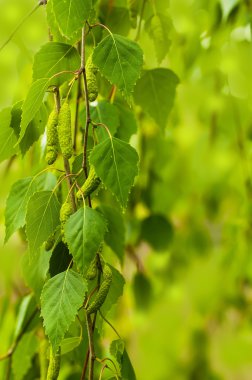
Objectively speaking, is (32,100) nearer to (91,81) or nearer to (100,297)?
(91,81)

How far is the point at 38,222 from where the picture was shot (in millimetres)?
568

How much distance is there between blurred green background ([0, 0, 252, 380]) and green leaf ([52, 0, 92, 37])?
25 centimetres

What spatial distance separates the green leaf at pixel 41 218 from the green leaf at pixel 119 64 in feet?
0.31

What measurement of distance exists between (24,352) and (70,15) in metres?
0.50

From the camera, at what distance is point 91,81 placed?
569 millimetres

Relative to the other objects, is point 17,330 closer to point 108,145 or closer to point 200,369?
point 200,369

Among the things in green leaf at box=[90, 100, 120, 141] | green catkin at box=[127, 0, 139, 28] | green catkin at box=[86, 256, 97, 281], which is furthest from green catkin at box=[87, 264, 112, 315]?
green catkin at box=[127, 0, 139, 28]

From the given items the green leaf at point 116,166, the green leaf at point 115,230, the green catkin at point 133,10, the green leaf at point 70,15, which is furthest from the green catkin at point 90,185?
the green catkin at point 133,10

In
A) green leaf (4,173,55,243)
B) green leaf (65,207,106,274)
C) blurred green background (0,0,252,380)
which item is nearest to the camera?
green leaf (65,207,106,274)

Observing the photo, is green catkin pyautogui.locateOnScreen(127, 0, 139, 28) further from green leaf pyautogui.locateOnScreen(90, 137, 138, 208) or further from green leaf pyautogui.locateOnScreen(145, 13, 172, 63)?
green leaf pyautogui.locateOnScreen(90, 137, 138, 208)

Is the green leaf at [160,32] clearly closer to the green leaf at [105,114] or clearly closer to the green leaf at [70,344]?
the green leaf at [105,114]

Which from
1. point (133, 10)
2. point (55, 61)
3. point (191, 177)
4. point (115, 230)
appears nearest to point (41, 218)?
point (55, 61)

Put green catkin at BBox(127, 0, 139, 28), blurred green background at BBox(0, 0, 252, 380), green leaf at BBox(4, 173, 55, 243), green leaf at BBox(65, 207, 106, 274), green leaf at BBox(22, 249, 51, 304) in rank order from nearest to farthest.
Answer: green leaf at BBox(65, 207, 106, 274) → green leaf at BBox(4, 173, 55, 243) → green leaf at BBox(22, 249, 51, 304) → green catkin at BBox(127, 0, 139, 28) → blurred green background at BBox(0, 0, 252, 380)

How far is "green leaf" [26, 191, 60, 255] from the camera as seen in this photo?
567 millimetres
